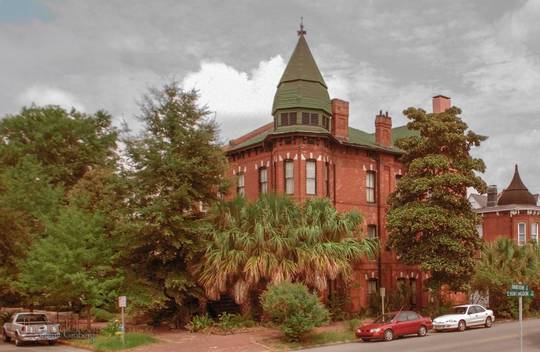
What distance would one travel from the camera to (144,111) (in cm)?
3231

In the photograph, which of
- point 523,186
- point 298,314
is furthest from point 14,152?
point 523,186

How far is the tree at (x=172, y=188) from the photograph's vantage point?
101ft

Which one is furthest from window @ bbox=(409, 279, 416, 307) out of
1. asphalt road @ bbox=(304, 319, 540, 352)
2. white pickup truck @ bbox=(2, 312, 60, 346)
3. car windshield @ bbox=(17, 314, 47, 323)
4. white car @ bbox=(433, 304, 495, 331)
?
car windshield @ bbox=(17, 314, 47, 323)

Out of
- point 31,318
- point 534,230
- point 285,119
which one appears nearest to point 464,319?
point 285,119

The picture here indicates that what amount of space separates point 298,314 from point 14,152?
34.1m

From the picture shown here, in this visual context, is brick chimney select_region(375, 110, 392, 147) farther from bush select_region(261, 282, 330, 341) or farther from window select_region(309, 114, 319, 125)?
bush select_region(261, 282, 330, 341)

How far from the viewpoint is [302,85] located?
39000 mm

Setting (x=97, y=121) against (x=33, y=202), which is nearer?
(x=33, y=202)

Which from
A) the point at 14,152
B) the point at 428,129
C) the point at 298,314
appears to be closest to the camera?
the point at 298,314

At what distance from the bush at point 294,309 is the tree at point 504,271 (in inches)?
593

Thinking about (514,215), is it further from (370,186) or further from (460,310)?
(460,310)

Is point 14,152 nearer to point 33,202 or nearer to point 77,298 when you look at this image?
point 33,202

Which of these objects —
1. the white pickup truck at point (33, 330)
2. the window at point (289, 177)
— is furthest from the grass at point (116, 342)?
the window at point (289, 177)

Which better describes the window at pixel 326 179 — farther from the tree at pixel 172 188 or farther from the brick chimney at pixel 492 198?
the brick chimney at pixel 492 198
